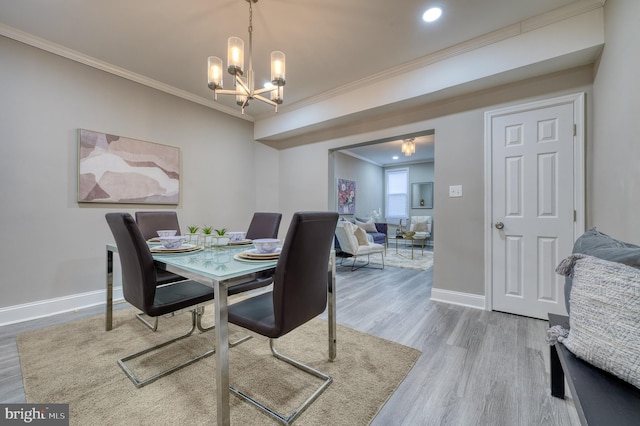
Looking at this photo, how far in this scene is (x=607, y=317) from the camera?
90cm

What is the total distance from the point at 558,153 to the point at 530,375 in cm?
188

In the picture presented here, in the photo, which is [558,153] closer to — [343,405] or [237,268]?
[343,405]

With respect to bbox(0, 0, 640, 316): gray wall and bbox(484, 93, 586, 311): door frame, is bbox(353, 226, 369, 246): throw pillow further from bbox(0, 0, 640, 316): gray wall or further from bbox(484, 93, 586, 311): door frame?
bbox(484, 93, 586, 311): door frame

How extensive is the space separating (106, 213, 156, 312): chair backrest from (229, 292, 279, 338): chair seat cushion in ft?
1.57

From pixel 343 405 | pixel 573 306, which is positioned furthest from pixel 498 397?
pixel 343 405

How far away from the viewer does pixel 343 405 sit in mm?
1357

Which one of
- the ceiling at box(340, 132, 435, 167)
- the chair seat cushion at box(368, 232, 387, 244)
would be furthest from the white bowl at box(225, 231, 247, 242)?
the chair seat cushion at box(368, 232, 387, 244)

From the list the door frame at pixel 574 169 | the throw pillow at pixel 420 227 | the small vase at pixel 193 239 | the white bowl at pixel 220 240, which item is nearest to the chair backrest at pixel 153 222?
the small vase at pixel 193 239

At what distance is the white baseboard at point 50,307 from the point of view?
93.3 inches

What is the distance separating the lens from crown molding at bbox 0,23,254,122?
7.79 ft

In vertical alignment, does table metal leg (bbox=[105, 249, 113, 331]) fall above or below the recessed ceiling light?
below

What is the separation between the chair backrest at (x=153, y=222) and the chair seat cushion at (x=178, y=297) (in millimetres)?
968

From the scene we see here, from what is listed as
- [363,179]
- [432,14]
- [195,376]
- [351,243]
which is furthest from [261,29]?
[363,179]

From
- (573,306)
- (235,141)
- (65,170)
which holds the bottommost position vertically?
(573,306)
